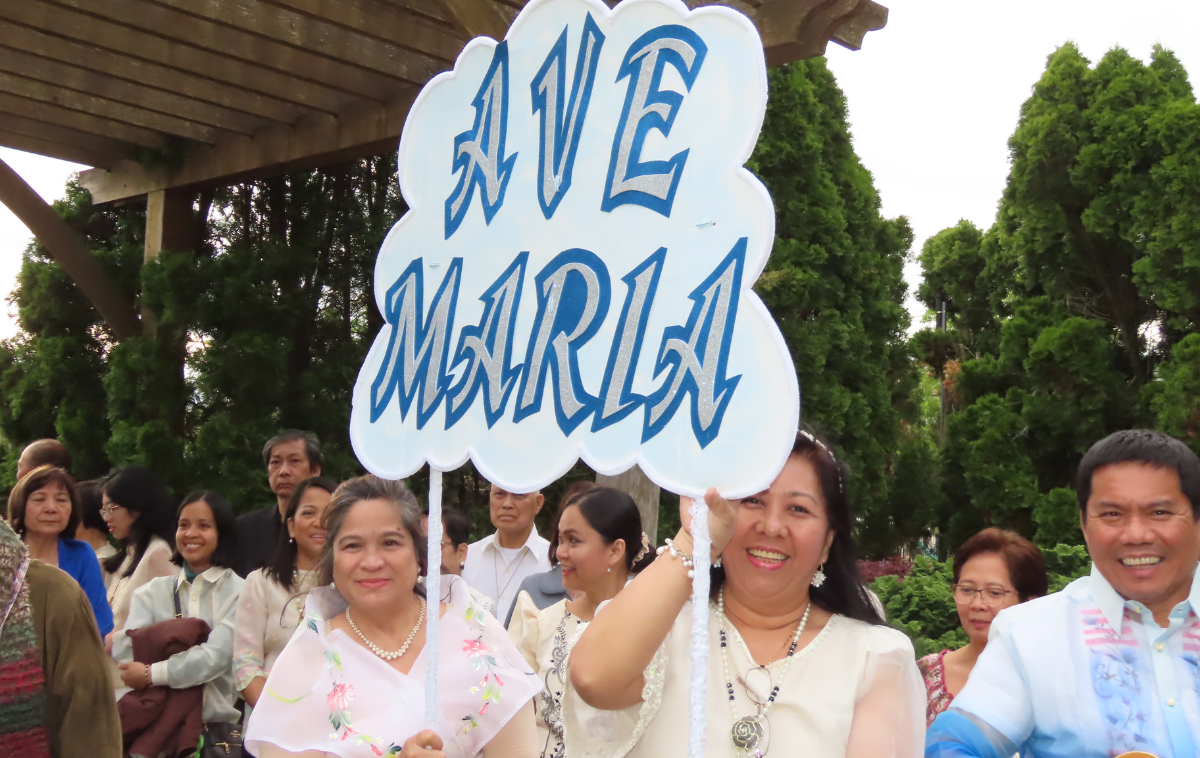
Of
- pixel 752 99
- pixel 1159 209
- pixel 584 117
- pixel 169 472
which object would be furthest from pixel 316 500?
pixel 1159 209

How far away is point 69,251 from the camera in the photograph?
7.25 metres

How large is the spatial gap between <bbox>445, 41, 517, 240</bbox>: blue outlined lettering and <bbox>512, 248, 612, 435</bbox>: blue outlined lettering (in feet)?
0.73

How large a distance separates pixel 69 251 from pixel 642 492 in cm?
437

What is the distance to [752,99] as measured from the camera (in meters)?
1.64

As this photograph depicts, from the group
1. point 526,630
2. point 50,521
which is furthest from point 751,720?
point 50,521

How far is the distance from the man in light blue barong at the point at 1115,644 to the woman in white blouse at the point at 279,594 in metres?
2.05

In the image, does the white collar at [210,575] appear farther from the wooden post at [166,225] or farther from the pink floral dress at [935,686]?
the wooden post at [166,225]

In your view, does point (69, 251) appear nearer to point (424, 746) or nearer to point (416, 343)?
point (416, 343)

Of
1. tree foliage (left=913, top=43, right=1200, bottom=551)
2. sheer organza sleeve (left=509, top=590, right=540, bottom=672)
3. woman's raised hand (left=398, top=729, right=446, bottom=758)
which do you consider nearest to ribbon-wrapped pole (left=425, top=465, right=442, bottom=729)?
woman's raised hand (left=398, top=729, right=446, bottom=758)

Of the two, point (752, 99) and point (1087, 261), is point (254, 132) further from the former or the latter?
point (1087, 261)

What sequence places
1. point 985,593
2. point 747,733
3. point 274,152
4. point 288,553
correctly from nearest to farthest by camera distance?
point 747,733 < point 985,593 < point 288,553 < point 274,152

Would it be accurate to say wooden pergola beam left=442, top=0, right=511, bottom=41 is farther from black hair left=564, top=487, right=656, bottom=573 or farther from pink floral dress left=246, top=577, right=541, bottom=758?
pink floral dress left=246, top=577, right=541, bottom=758

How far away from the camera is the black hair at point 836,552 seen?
1.81 m

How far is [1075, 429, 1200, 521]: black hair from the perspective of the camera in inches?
74.7
